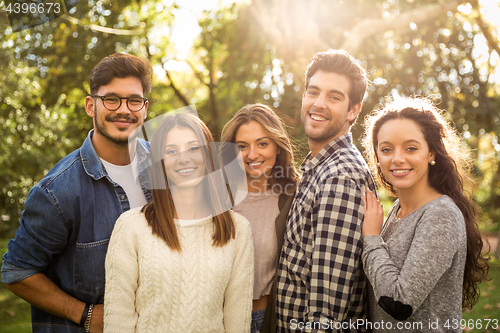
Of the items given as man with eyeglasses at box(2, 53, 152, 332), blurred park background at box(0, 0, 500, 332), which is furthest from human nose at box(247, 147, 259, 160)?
blurred park background at box(0, 0, 500, 332)

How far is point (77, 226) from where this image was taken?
2.20m

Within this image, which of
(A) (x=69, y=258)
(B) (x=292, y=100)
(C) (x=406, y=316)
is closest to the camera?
(C) (x=406, y=316)

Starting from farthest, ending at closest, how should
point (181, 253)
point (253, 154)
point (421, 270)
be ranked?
point (253, 154)
point (181, 253)
point (421, 270)

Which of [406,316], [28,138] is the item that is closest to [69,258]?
[406,316]

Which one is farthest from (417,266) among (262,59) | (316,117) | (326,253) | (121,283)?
(262,59)

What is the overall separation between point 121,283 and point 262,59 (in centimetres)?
812

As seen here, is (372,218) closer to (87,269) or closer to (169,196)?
(169,196)

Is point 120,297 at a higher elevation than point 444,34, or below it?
below

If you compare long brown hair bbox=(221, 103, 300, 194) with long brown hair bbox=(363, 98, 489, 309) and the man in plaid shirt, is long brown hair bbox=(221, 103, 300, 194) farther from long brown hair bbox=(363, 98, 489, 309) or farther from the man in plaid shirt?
long brown hair bbox=(363, 98, 489, 309)

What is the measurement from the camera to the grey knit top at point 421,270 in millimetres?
1779

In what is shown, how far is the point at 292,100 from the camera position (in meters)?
7.80

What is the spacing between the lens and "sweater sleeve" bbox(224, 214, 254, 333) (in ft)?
6.86

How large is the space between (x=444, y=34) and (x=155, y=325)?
8.96 meters

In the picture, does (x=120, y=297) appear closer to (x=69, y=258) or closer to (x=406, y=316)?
(x=69, y=258)
